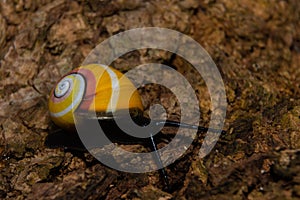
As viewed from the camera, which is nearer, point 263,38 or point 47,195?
point 47,195

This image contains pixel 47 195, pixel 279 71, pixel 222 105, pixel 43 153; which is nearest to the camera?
pixel 47 195

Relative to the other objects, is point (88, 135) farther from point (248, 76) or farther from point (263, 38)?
point (263, 38)

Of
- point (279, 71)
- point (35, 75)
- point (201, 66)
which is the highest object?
point (35, 75)

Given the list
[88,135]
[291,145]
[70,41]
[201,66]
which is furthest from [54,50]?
[291,145]

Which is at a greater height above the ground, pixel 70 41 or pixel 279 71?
pixel 70 41
